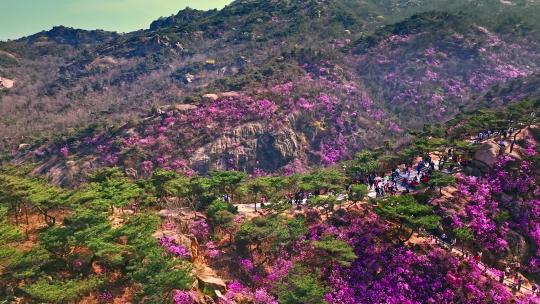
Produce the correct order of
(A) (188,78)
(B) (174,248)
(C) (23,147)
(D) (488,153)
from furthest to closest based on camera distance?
(A) (188,78) → (C) (23,147) → (D) (488,153) → (B) (174,248)

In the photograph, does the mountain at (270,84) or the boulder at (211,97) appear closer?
the mountain at (270,84)

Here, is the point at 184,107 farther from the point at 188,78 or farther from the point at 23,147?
the point at 188,78

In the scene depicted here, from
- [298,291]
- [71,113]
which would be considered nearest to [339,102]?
[298,291]

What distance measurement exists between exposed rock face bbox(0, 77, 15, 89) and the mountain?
2048 mm

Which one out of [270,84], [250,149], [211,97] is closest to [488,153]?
[250,149]

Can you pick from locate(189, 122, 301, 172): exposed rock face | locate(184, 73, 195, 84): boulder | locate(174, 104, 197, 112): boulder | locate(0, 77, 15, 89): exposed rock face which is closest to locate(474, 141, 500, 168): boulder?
locate(189, 122, 301, 172): exposed rock face

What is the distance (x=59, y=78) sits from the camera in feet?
433

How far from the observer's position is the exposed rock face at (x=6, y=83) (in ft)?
412

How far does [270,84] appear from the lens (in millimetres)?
84062

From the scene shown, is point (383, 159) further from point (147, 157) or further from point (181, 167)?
point (147, 157)

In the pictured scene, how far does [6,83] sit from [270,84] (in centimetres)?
10049

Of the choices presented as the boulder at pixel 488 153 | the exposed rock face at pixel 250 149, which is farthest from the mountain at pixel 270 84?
the boulder at pixel 488 153

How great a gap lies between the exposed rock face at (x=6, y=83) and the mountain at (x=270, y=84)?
205 centimetres

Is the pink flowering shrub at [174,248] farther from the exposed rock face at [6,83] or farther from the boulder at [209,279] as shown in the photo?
the exposed rock face at [6,83]
